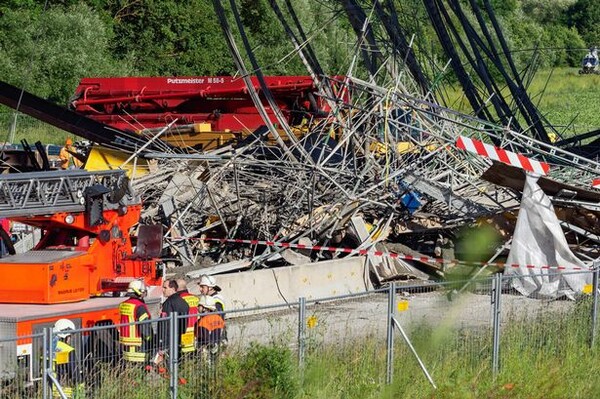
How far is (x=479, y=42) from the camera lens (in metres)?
24.8

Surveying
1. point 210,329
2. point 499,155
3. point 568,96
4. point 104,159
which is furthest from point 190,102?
point 568,96

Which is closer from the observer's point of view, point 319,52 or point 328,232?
point 328,232

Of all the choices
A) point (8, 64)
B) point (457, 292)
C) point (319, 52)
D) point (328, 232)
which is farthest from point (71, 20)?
point (457, 292)

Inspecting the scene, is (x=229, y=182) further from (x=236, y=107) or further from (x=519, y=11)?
(x=519, y=11)

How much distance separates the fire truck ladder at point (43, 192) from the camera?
1395 cm

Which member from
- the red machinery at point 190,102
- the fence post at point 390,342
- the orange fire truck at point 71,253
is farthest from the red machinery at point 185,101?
the fence post at point 390,342

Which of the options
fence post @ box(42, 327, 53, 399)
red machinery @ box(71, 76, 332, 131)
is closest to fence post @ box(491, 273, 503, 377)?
fence post @ box(42, 327, 53, 399)

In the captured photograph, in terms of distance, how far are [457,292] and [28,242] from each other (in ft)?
36.4

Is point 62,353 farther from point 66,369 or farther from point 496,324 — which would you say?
point 496,324

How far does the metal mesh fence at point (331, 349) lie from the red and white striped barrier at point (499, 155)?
3407 millimetres

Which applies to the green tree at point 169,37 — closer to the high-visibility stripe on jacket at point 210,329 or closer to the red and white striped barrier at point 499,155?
the red and white striped barrier at point 499,155

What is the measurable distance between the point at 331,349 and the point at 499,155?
703cm

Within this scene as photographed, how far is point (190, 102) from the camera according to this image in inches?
1199

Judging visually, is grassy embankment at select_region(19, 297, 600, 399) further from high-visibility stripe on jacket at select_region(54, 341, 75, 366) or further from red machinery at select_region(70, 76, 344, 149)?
red machinery at select_region(70, 76, 344, 149)
